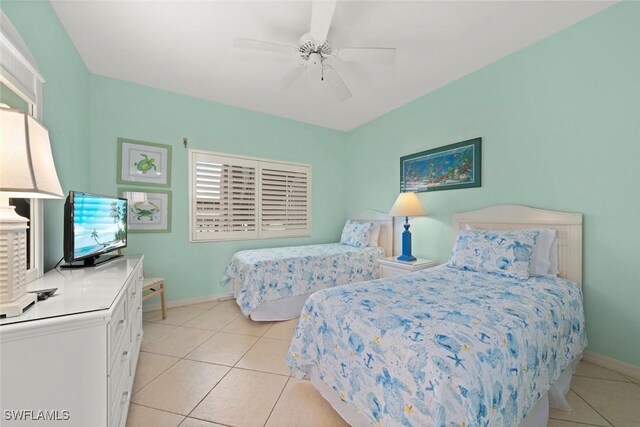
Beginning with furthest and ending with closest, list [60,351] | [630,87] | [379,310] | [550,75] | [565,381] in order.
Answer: [550,75] < [630,87] < [565,381] < [379,310] < [60,351]

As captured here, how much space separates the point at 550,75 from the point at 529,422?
8.46 ft

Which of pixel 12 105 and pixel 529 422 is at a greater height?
pixel 12 105

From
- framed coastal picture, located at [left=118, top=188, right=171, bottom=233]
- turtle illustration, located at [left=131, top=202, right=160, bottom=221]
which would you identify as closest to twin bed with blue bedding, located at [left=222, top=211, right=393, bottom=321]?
framed coastal picture, located at [left=118, top=188, right=171, bottom=233]

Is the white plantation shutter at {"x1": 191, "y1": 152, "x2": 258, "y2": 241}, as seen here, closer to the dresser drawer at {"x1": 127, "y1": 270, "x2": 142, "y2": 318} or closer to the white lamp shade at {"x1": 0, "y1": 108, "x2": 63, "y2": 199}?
the dresser drawer at {"x1": 127, "y1": 270, "x2": 142, "y2": 318}

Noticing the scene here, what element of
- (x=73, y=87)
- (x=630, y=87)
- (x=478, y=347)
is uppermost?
(x=73, y=87)

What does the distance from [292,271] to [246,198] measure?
137 cm

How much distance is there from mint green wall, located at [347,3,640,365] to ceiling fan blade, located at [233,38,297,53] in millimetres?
2029

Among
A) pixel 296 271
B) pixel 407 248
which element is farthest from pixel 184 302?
pixel 407 248

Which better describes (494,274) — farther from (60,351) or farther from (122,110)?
(122,110)

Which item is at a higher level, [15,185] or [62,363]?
[15,185]

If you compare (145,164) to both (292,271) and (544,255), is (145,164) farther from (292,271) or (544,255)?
(544,255)

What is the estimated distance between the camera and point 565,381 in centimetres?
160

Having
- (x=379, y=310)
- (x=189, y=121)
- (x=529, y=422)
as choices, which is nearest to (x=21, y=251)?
(x=379, y=310)

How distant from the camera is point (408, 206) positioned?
2945mm
